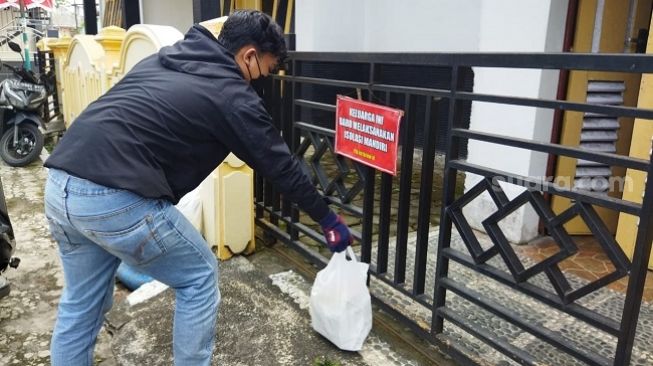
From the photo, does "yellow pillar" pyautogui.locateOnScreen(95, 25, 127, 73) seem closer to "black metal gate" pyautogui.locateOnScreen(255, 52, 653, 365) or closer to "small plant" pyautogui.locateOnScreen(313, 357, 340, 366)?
"black metal gate" pyautogui.locateOnScreen(255, 52, 653, 365)

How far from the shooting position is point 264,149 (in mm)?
1920

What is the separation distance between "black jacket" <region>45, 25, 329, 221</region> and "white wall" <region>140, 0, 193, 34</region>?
30.9ft

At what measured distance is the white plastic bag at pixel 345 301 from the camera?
2.61m

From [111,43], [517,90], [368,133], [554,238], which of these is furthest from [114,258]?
[111,43]

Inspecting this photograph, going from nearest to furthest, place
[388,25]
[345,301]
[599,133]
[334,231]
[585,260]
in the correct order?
[334,231], [345,301], [585,260], [599,133], [388,25]

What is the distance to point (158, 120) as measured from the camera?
1.84m

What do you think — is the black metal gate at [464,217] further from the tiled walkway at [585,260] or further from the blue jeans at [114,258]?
the blue jeans at [114,258]

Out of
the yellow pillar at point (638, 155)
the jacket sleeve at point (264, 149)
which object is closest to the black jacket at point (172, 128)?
the jacket sleeve at point (264, 149)

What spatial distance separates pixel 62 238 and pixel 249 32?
3.48 ft

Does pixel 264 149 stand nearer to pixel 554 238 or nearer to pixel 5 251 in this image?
pixel 554 238

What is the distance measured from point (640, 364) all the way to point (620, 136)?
196 centimetres

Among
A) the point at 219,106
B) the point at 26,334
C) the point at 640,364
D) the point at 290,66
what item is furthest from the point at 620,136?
the point at 26,334

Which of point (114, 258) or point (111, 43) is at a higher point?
point (111, 43)

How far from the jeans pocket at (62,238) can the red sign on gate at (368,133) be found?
4.89ft
